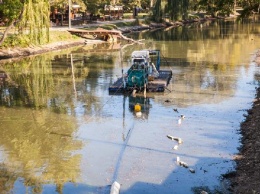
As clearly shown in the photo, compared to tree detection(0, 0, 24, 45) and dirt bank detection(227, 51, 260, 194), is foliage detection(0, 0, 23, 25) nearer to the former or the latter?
tree detection(0, 0, 24, 45)

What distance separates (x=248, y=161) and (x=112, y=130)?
699cm

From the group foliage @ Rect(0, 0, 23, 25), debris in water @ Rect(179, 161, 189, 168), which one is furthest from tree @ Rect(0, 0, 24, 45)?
debris in water @ Rect(179, 161, 189, 168)

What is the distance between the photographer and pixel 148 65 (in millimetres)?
27828

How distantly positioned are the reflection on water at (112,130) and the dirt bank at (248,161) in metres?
0.48

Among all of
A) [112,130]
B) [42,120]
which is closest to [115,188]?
[112,130]

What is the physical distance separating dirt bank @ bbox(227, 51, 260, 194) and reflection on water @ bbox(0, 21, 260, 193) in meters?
0.48

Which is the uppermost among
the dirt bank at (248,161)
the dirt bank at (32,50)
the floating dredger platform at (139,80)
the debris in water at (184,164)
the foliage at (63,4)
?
the foliage at (63,4)

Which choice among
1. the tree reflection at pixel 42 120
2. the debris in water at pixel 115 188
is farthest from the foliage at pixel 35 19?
the debris in water at pixel 115 188

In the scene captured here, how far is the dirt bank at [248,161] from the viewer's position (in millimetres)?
12797

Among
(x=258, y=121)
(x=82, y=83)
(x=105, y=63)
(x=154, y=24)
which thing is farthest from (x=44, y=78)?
(x=154, y=24)

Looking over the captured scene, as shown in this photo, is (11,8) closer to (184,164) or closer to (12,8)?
(12,8)

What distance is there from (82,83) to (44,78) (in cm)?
414

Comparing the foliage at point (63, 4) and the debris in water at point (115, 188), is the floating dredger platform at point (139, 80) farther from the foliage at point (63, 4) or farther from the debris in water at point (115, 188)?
the foliage at point (63, 4)

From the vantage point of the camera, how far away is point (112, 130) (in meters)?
19.8
